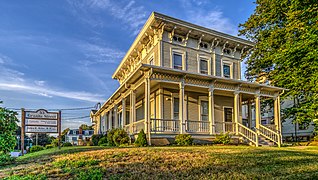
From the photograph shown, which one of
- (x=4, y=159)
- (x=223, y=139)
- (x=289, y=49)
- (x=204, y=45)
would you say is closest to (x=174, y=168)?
(x=4, y=159)

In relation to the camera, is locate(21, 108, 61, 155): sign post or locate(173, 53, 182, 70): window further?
locate(173, 53, 182, 70): window

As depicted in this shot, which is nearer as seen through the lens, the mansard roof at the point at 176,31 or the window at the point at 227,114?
the mansard roof at the point at 176,31

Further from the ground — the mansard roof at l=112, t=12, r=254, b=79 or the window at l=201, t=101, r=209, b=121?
the mansard roof at l=112, t=12, r=254, b=79

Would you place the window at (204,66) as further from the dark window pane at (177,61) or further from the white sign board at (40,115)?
the white sign board at (40,115)

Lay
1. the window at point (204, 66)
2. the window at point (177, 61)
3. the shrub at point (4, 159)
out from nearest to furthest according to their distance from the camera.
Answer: the shrub at point (4, 159) → the window at point (177, 61) → the window at point (204, 66)

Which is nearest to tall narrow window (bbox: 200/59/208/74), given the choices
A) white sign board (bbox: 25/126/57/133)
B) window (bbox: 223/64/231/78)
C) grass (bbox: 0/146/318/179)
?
window (bbox: 223/64/231/78)

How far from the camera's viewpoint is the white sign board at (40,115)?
12609 mm

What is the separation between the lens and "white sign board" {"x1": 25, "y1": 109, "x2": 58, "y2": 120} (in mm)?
12609

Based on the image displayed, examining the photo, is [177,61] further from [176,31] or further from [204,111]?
[204,111]

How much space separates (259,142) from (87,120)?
34.7m

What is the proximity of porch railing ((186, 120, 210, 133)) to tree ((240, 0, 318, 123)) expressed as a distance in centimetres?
736

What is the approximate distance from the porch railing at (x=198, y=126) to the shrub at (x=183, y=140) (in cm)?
178

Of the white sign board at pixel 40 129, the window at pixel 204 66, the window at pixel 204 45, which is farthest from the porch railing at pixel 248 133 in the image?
the white sign board at pixel 40 129

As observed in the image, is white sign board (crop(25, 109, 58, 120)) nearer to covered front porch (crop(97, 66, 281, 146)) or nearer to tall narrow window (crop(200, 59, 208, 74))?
covered front porch (crop(97, 66, 281, 146))
